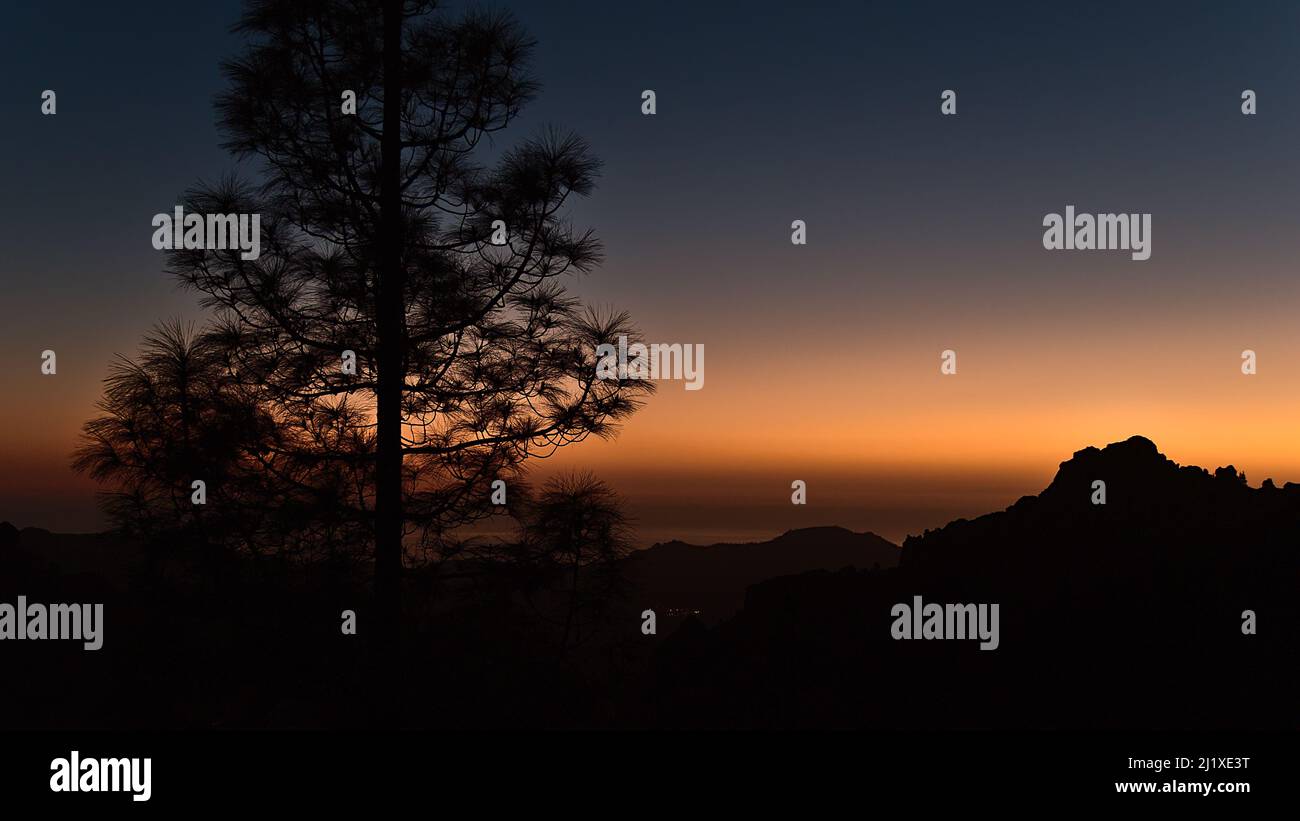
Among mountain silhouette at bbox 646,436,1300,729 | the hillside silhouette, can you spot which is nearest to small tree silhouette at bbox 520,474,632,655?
the hillside silhouette

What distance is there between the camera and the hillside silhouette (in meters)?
7.85

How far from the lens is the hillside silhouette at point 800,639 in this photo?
7.85m

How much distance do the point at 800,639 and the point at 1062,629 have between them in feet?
17.7

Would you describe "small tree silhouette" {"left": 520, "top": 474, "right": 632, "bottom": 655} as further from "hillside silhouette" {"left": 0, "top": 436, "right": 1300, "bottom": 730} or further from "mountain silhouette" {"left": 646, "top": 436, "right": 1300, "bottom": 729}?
"mountain silhouette" {"left": 646, "top": 436, "right": 1300, "bottom": 729}

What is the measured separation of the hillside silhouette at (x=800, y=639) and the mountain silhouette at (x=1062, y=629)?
0.05 metres

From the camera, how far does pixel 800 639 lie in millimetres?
20094

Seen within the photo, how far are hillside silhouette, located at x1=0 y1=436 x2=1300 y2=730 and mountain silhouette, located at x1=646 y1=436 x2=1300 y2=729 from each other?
2.0 inches

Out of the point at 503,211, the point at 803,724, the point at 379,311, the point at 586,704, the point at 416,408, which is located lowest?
the point at 803,724

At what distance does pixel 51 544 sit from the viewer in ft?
84.4
